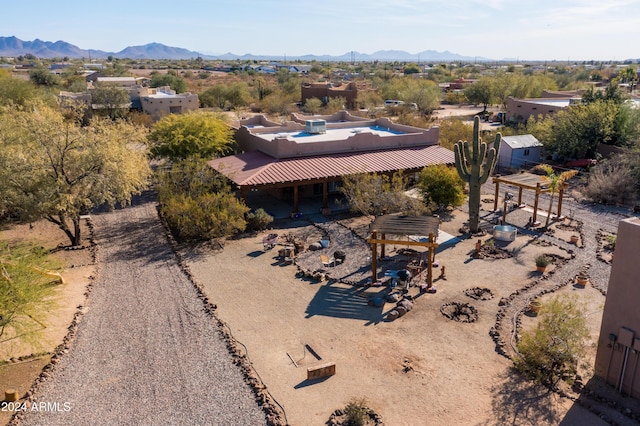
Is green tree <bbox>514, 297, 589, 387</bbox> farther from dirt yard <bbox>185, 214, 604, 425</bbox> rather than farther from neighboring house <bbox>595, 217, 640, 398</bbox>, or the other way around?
neighboring house <bbox>595, 217, 640, 398</bbox>

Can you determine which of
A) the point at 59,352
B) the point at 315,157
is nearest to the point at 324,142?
the point at 315,157

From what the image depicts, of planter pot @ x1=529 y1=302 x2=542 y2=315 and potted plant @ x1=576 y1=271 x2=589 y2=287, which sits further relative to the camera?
potted plant @ x1=576 y1=271 x2=589 y2=287

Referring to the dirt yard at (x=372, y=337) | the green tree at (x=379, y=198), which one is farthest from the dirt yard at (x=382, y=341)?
the green tree at (x=379, y=198)

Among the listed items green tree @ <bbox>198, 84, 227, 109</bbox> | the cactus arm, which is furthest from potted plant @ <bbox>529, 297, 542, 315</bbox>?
green tree @ <bbox>198, 84, 227, 109</bbox>

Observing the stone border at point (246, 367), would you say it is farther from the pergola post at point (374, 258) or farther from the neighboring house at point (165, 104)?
the neighboring house at point (165, 104)

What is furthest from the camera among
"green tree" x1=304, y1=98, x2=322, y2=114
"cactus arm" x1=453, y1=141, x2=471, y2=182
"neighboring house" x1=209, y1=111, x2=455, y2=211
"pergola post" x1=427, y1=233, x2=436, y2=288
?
"green tree" x1=304, y1=98, x2=322, y2=114

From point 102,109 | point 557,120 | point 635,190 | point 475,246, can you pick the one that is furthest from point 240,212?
point 102,109

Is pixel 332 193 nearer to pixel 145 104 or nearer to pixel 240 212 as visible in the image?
pixel 240 212
